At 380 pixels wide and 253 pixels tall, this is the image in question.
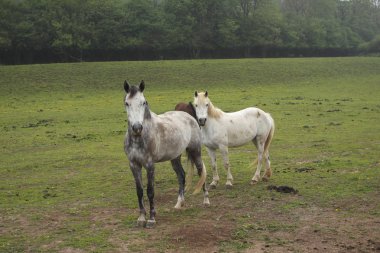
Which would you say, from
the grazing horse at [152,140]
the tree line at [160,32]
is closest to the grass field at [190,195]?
the grazing horse at [152,140]

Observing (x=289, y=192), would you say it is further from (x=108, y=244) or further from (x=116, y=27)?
(x=116, y=27)

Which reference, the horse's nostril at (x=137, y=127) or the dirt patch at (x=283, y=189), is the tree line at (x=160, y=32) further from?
the horse's nostril at (x=137, y=127)

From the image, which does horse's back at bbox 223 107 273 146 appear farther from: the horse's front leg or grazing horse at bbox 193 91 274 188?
the horse's front leg

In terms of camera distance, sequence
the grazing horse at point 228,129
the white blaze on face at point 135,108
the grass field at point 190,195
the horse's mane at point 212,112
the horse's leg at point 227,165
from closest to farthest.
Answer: the grass field at point 190,195 < the white blaze on face at point 135,108 < the grazing horse at point 228,129 < the horse's leg at point 227,165 < the horse's mane at point 212,112

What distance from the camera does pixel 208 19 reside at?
219 ft

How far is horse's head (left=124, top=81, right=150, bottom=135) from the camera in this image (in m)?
7.45

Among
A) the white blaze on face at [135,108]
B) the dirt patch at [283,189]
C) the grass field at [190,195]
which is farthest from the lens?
the dirt patch at [283,189]

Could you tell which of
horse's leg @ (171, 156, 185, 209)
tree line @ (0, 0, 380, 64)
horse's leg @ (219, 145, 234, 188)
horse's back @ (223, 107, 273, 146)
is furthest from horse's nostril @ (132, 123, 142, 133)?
tree line @ (0, 0, 380, 64)

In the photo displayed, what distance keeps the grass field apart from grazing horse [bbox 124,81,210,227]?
23.1 inches

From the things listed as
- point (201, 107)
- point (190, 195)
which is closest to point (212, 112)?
point (201, 107)

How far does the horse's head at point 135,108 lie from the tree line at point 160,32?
46.5 m

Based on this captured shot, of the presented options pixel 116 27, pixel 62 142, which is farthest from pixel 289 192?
pixel 116 27

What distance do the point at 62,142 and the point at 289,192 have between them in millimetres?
11491

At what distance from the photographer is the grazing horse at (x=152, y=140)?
766cm
